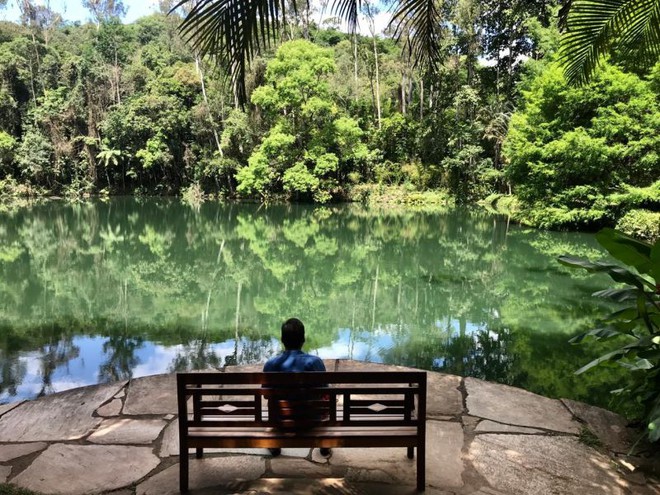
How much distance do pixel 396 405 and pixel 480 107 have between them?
23758 millimetres

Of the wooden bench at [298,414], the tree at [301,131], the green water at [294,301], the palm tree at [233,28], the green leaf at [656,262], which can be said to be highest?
the tree at [301,131]

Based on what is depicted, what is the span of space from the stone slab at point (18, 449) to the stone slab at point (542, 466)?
7.50 feet

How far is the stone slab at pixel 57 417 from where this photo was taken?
302 centimetres

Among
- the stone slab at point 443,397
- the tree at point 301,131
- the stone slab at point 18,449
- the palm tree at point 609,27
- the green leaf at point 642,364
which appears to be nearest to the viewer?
the stone slab at point 18,449

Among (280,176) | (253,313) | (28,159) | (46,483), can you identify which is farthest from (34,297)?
(28,159)

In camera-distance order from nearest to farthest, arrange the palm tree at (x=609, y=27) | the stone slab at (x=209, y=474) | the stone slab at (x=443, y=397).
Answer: the stone slab at (x=209, y=474) → the stone slab at (x=443, y=397) → the palm tree at (x=609, y=27)

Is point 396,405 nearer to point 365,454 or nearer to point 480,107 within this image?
point 365,454

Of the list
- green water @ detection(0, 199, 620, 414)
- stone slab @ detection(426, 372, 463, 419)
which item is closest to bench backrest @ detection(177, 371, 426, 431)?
stone slab @ detection(426, 372, 463, 419)

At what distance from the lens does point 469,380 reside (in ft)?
12.5

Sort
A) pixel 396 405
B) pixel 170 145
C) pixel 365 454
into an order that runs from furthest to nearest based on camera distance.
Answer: pixel 170 145 → pixel 365 454 → pixel 396 405

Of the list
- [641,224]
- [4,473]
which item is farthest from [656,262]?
[641,224]

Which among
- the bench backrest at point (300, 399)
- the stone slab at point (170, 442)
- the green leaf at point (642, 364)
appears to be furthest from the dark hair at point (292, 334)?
the green leaf at point (642, 364)

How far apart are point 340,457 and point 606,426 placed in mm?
1607

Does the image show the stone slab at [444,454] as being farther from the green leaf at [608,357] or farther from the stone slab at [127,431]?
the stone slab at [127,431]
